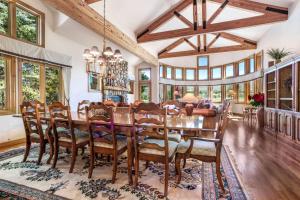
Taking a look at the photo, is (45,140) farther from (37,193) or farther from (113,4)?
(113,4)

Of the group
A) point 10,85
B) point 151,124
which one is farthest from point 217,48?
point 10,85

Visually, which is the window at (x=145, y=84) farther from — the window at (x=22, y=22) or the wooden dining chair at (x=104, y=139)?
the wooden dining chair at (x=104, y=139)

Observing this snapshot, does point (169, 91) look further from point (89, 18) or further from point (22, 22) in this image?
point (22, 22)

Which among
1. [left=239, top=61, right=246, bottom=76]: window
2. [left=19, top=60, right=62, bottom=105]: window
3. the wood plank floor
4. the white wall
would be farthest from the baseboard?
[left=239, top=61, right=246, bottom=76]: window

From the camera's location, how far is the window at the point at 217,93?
38.0ft

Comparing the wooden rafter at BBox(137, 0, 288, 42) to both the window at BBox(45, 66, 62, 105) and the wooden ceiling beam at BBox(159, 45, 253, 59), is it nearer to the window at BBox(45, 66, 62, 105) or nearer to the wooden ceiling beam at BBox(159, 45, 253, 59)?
the wooden ceiling beam at BBox(159, 45, 253, 59)

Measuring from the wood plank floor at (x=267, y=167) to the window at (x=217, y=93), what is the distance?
7731mm

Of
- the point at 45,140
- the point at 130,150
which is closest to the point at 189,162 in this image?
the point at 130,150

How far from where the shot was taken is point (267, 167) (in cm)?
262

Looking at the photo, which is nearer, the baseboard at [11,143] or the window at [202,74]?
the baseboard at [11,143]

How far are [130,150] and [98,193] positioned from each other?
1.90 ft

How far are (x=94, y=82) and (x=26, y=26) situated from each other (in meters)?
2.65

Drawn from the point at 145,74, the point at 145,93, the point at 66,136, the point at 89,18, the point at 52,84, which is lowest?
the point at 66,136

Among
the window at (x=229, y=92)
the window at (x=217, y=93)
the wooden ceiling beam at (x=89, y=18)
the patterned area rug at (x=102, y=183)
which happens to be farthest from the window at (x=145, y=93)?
the patterned area rug at (x=102, y=183)
